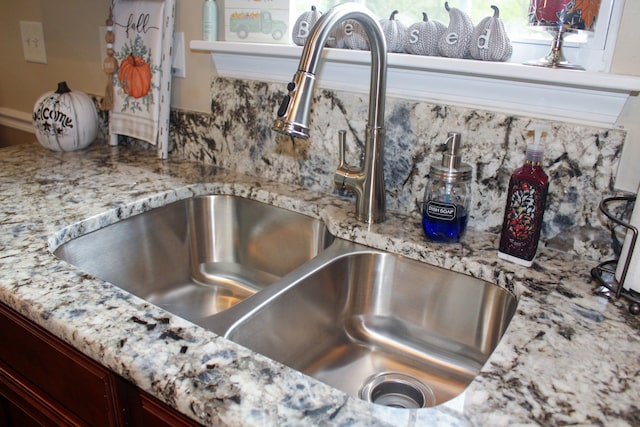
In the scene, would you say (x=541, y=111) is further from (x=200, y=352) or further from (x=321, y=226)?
(x=200, y=352)

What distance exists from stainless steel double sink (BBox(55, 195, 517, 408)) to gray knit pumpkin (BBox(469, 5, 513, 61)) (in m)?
0.41

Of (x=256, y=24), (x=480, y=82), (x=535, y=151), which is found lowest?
(x=535, y=151)

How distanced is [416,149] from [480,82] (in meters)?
0.19

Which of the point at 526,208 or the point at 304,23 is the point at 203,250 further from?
the point at 526,208

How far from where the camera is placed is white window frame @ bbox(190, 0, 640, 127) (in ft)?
2.63

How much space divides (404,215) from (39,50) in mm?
1543

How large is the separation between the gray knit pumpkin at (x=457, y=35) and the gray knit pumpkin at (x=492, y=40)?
0.01 m

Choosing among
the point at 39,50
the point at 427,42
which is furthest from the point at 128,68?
the point at 427,42

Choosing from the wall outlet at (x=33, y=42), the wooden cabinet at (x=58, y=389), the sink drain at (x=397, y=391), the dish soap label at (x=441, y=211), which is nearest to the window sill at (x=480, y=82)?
the dish soap label at (x=441, y=211)

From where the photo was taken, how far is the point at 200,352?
62cm

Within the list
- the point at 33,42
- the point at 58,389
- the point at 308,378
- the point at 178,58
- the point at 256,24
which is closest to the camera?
the point at 308,378

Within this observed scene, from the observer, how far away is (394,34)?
100 centimetres

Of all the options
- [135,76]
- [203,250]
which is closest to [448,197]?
[203,250]

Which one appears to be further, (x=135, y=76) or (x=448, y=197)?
(x=135, y=76)
